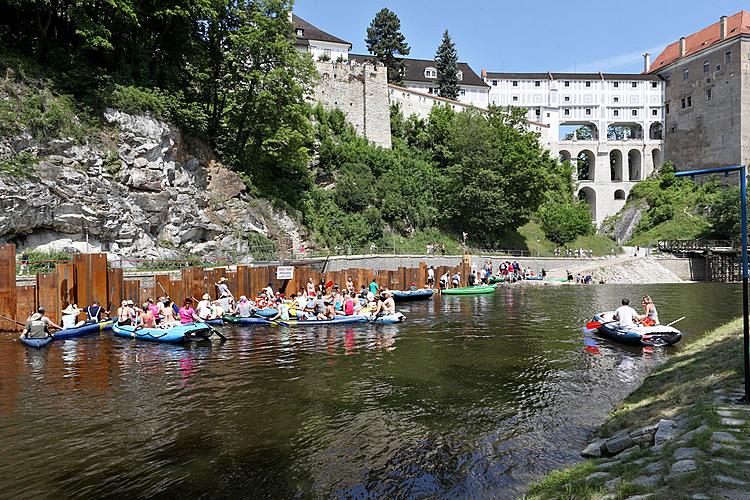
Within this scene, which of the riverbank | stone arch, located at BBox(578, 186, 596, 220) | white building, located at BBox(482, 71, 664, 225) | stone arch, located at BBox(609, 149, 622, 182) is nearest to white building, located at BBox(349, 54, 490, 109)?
white building, located at BBox(482, 71, 664, 225)

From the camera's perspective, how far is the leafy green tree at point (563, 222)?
185 ft

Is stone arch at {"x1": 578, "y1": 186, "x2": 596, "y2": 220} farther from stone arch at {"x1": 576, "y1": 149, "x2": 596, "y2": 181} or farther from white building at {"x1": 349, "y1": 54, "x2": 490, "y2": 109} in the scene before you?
white building at {"x1": 349, "y1": 54, "x2": 490, "y2": 109}

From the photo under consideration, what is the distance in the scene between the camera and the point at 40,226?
2239cm

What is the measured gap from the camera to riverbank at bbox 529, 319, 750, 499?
4.78 meters

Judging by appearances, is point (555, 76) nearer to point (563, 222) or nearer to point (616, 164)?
point (616, 164)

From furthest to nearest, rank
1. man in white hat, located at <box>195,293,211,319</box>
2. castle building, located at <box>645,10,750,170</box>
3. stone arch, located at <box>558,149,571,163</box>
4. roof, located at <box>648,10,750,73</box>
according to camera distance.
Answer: stone arch, located at <box>558,149,571,163</box> → roof, located at <box>648,10,750,73</box> → castle building, located at <box>645,10,750,170</box> → man in white hat, located at <box>195,293,211,319</box>

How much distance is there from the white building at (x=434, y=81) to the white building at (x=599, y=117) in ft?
19.4

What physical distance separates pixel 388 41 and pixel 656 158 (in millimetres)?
46705

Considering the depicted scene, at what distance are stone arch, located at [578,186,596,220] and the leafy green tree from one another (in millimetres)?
19001

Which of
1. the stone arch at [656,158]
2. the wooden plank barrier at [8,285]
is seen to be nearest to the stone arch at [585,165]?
A: the stone arch at [656,158]

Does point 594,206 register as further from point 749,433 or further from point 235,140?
point 749,433

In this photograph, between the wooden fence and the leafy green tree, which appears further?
the leafy green tree

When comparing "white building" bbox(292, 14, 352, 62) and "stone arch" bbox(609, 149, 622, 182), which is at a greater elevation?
"white building" bbox(292, 14, 352, 62)

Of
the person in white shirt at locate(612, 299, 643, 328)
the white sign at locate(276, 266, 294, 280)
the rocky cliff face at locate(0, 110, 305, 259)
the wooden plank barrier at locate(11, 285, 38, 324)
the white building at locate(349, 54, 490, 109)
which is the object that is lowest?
the person in white shirt at locate(612, 299, 643, 328)
